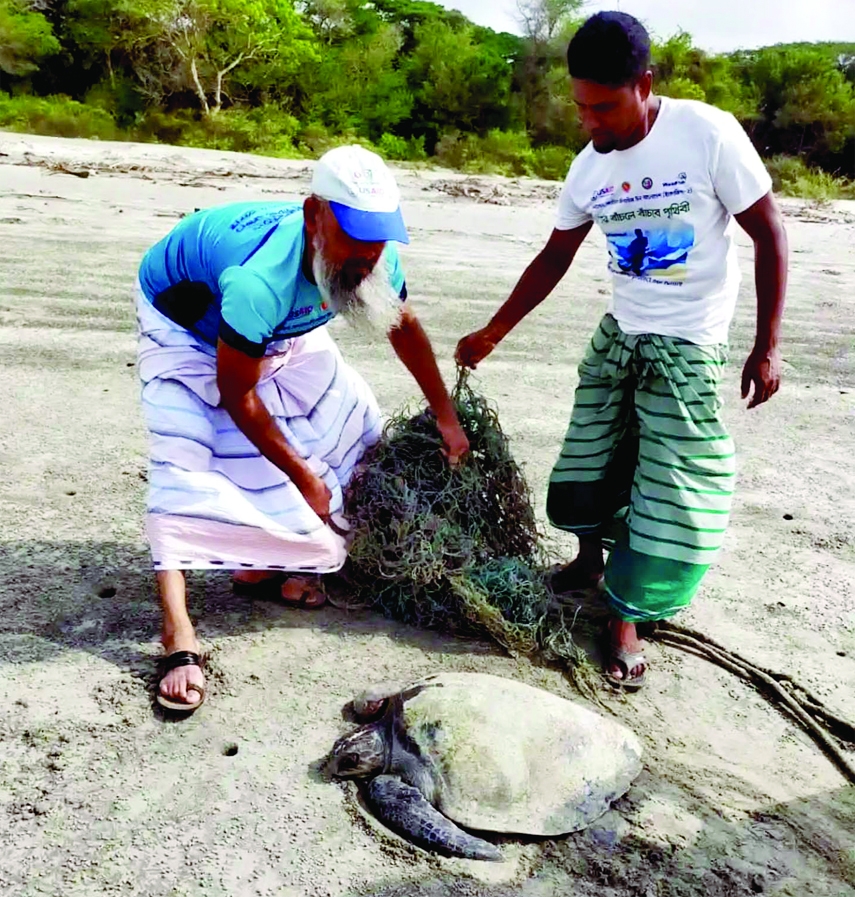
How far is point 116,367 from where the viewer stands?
18.1 ft

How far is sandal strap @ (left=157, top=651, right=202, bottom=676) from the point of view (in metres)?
2.65

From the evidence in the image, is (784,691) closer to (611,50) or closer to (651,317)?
(651,317)

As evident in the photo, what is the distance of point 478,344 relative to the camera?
3105 millimetres

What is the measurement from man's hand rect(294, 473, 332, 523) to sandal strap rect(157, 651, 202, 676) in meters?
0.57

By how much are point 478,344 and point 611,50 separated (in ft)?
3.43

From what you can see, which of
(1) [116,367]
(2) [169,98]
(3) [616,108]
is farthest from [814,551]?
(2) [169,98]

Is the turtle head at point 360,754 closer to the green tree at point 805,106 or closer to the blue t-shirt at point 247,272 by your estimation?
the blue t-shirt at point 247,272

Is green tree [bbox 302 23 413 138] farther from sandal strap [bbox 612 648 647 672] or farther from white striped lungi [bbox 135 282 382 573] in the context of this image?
sandal strap [bbox 612 648 647 672]

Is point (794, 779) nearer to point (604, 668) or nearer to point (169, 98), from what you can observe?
point (604, 668)

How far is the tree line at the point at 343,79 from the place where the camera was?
2597 centimetres

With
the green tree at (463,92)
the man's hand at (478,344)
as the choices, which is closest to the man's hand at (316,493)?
the man's hand at (478,344)

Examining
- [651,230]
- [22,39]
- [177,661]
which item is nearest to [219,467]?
[177,661]

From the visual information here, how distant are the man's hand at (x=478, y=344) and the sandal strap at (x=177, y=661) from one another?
131 centimetres

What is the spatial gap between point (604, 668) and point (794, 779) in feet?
2.09
